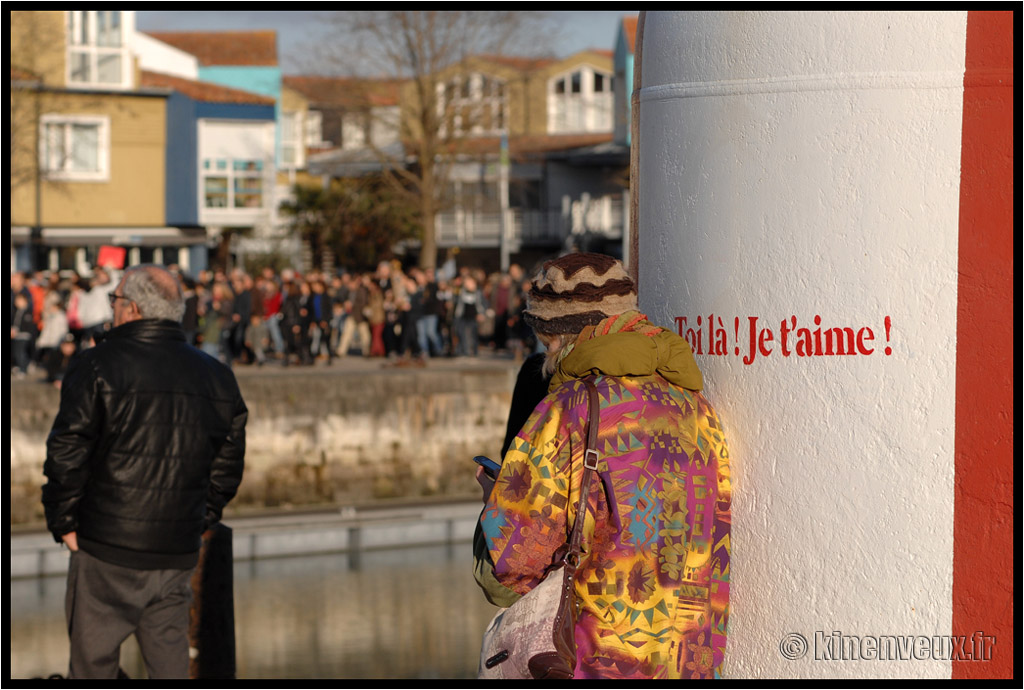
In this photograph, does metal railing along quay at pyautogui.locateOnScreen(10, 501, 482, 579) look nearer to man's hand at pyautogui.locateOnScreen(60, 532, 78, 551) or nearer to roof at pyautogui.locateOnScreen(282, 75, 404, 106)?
man's hand at pyautogui.locateOnScreen(60, 532, 78, 551)

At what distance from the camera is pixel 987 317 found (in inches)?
125

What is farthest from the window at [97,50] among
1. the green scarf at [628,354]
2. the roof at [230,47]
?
the green scarf at [628,354]

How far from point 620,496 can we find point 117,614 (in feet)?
9.06

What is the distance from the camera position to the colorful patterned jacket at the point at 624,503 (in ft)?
10.2

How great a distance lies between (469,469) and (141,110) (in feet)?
79.5

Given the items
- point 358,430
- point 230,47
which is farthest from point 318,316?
point 230,47

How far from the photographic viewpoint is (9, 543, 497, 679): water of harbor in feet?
36.9

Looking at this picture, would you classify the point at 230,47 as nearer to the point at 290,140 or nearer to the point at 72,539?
the point at 290,140

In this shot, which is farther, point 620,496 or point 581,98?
point 581,98

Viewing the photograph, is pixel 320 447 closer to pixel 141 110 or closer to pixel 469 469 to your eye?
pixel 469 469

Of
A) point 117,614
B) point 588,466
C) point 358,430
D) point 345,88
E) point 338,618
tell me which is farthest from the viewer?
point 345,88

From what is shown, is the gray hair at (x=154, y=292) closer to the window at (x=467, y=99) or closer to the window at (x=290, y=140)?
the window at (x=467, y=99)

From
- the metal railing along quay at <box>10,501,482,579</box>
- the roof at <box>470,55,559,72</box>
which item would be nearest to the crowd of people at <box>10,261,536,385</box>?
the metal railing along quay at <box>10,501,482,579</box>

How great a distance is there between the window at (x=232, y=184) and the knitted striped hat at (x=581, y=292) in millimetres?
43774
